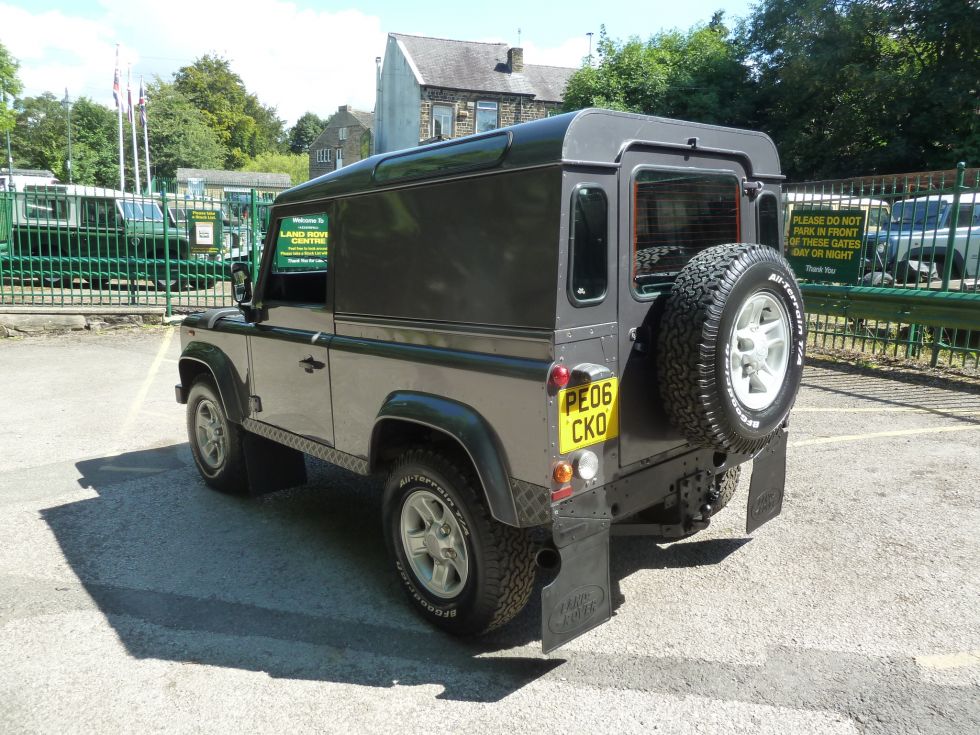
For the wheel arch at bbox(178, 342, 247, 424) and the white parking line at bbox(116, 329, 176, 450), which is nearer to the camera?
the wheel arch at bbox(178, 342, 247, 424)

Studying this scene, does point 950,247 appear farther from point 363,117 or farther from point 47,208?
point 363,117

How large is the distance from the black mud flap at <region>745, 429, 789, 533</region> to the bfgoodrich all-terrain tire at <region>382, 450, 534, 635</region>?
51.5 inches

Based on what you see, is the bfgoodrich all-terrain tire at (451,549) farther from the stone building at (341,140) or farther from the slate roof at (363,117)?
the slate roof at (363,117)

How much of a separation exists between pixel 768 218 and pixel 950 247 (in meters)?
5.11

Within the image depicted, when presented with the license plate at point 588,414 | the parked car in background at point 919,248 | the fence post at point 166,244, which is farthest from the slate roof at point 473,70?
the license plate at point 588,414

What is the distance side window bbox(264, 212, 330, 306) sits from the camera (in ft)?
13.3

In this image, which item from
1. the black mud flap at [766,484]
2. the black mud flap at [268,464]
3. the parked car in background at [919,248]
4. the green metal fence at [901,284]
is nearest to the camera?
the black mud flap at [766,484]

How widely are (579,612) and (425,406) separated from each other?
42.4 inches

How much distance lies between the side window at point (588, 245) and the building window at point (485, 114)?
38.4 metres

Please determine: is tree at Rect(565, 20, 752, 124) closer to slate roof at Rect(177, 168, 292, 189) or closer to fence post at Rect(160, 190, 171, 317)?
fence post at Rect(160, 190, 171, 317)

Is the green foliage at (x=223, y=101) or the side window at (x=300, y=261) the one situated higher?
the green foliage at (x=223, y=101)

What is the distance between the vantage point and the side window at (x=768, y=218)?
3.88 meters

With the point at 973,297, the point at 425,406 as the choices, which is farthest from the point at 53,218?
the point at 973,297

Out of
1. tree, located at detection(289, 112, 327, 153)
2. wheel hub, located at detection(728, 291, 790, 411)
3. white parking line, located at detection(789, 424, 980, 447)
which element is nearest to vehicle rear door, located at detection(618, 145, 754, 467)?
wheel hub, located at detection(728, 291, 790, 411)
